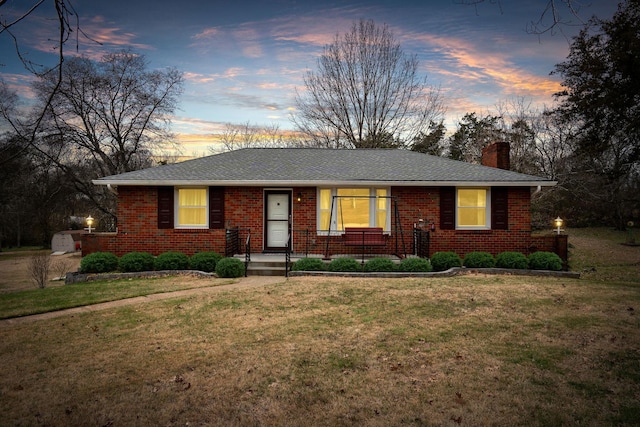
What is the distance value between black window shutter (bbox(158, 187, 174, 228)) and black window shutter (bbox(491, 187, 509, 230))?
37.5 feet

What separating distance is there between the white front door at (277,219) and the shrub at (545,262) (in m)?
8.28

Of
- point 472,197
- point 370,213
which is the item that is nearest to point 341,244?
point 370,213

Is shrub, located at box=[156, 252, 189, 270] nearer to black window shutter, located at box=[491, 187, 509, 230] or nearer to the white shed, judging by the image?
black window shutter, located at box=[491, 187, 509, 230]

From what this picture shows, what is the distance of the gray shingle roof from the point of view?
45.2 ft

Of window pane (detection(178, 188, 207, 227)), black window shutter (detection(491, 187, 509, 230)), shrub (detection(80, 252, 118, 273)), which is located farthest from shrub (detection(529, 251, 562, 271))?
shrub (detection(80, 252, 118, 273))

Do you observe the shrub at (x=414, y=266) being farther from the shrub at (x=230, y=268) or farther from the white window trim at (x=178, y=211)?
the white window trim at (x=178, y=211)

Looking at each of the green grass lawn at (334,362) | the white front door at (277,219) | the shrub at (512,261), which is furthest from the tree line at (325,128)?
the green grass lawn at (334,362)

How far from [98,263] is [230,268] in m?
4.52

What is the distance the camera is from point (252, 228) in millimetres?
14484

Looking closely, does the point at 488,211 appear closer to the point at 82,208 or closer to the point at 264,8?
the point at 264,8

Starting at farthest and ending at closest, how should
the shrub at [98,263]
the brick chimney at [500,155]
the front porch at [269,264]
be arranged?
the brick chimney at [500,155], the shrub at [98,263], the front porch at [269,264]

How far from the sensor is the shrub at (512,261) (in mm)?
12742

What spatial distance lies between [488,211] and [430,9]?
10263 millimetres

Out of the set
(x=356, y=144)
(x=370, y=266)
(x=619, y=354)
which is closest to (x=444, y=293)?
(x=370, y=266)
